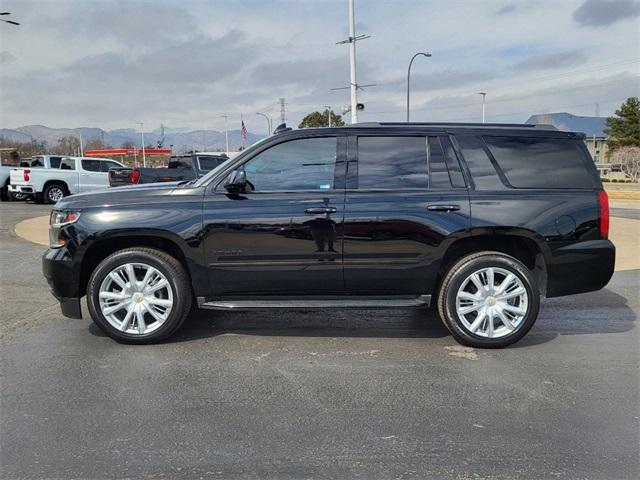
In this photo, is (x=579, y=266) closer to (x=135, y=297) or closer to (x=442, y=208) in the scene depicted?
(x=442, y=208)

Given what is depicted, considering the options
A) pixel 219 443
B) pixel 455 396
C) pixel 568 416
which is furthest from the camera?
pixel 455 396

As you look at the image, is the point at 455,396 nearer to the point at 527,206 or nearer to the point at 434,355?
the point at 434,355

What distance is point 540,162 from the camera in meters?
4.59

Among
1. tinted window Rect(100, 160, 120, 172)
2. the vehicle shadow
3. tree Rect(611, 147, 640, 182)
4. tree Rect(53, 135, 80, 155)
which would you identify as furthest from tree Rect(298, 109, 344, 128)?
tree Rect(53, 135, 80, 155)

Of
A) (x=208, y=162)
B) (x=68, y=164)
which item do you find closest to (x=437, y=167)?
(x=208, y=162)

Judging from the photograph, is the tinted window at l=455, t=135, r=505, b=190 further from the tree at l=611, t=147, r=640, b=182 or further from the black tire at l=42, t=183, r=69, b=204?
the tree at l=611, t=147, r=640, b=182

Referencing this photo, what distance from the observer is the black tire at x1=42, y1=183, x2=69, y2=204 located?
64.0 feet

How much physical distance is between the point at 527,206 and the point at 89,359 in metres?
3.82

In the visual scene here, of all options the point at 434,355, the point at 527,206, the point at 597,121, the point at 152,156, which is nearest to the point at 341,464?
the point at 434,355

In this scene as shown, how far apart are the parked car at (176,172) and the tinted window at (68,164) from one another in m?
2.44

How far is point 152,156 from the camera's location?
92.4 meters

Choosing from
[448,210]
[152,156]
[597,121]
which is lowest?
[448,210]

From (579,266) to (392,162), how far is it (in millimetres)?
1825

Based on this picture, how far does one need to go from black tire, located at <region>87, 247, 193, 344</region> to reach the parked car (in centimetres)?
1172
